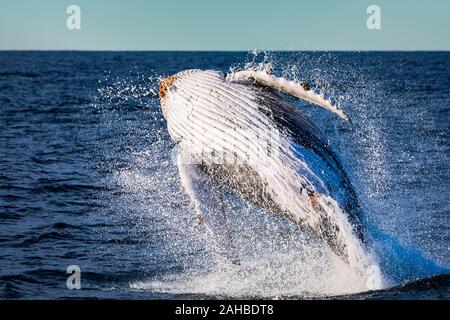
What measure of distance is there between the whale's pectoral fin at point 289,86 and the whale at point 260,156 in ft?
0.04

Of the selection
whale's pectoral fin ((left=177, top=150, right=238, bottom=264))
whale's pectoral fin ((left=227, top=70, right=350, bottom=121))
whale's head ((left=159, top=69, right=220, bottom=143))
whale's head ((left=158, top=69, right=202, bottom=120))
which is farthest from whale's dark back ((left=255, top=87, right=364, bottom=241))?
whale's pectoral fin ((left=177, top=150, right=238, bottom=264))

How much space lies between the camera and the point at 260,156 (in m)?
9.43

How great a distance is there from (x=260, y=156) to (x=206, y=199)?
1.40m

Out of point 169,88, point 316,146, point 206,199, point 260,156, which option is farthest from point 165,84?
point 316,146

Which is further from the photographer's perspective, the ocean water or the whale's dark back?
the ocean water

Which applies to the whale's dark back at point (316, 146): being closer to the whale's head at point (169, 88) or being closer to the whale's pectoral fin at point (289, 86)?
the whale's pectoral fin at point (289, 86)

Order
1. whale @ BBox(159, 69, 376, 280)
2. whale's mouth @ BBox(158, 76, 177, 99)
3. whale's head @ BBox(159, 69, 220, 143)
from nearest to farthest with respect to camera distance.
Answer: whale @ BBox(159, 69, 376, 280)
whale's head @ BBox(159, 69, 220, 143)
whale's mouth @ BBox(158, 76, 177, 99)

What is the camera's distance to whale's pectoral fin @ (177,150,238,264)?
10312 millimetres

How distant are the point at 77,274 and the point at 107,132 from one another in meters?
17.3

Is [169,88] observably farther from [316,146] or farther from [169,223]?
[169,223]

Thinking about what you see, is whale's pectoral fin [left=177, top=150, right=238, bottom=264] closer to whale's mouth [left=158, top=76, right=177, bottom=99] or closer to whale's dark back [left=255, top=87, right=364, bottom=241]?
whale's mouth [left=158, top=76, right=177, bottom=99]

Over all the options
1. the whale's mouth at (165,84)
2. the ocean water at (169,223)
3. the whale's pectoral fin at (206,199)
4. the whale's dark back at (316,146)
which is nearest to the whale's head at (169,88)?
the whale's mouth at (165,84)

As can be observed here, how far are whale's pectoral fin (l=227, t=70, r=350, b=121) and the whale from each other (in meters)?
0.01

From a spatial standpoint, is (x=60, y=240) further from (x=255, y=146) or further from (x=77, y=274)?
(x=255, y=146)
